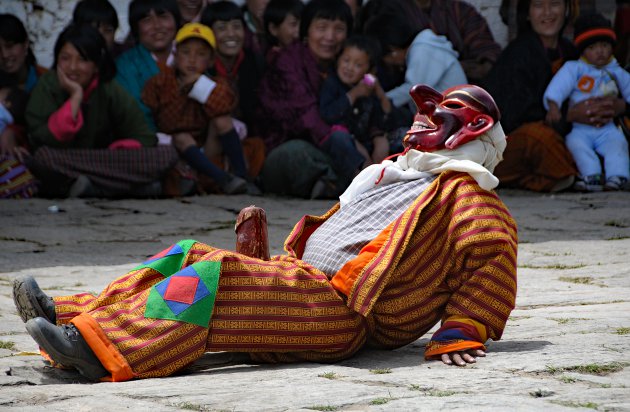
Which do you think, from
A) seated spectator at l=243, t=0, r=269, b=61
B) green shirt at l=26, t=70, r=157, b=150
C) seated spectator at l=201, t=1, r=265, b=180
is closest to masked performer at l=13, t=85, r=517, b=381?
green shirt at l=26, t=70, r=157, b=150

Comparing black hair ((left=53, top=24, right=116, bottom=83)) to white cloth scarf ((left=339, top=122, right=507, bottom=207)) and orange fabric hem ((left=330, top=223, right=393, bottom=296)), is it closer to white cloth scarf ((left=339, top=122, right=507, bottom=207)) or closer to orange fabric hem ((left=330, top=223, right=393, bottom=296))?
white cloth scarf ((left=339, top=122, right=507, bottom=207))

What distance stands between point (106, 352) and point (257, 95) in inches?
272

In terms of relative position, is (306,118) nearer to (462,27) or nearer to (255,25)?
(255,25)

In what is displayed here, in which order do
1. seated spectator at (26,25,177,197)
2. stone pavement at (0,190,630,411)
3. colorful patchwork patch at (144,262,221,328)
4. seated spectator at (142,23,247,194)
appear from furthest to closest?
seated spectator at (142,23,247,194) → seated spectator at (26,25,177,197) → colorful patchwork patch at (144,262,221,328) → stone pavement at (0,190,630,411)

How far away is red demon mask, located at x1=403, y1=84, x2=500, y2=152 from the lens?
12.3 feet

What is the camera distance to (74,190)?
29.8 feet

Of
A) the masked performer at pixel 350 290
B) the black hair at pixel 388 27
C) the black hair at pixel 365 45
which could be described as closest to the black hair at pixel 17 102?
the black hair at pixel 365 45

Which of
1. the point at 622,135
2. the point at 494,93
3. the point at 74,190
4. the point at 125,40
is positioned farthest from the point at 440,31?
the point at 74,190

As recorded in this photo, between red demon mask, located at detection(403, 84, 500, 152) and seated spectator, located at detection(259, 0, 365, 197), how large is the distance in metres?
5.63

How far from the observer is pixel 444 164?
12.3ft

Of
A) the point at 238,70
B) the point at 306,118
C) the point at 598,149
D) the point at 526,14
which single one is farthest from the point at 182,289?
the point at 526,14

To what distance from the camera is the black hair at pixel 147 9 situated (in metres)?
9.73

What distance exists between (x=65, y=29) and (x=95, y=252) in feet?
11.1

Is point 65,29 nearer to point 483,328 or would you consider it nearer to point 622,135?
point 622,135
